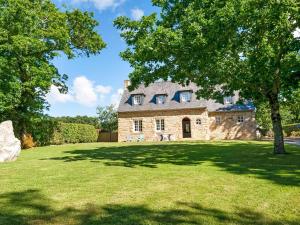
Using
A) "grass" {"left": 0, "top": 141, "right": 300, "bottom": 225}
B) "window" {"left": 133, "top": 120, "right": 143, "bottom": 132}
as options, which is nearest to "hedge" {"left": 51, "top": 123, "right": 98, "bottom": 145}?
"window" {"left": 133, "top": 120, "right": 143, "bottom": 132}

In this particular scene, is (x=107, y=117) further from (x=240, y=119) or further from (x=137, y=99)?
(x=240, y=119)

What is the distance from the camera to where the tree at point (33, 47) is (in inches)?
1174

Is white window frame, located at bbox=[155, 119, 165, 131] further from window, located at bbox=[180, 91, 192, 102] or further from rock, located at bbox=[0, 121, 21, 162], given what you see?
rock, located at bbox=[0, 121, 21, 162]

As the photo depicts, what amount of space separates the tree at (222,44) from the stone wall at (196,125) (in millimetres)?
A: 25487

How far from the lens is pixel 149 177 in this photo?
433 inches

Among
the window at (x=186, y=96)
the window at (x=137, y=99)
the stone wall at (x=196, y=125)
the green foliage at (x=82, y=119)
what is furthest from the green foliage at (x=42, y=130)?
the green foliage at (x=82, y=119)

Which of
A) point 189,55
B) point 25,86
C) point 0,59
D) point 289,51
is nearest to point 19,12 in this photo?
point 0,59

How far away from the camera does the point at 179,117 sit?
45719 mm

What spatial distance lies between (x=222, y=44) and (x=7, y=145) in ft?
39.7

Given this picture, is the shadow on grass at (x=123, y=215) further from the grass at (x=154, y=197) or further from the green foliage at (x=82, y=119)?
the green foliage at (x=82, y=119)

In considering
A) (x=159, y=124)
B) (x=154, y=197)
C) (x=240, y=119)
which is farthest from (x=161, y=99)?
(x=154, y=197)

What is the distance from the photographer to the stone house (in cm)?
4466

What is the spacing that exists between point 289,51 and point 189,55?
5.36m

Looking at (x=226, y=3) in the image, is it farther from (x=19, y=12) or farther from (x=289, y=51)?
(x=19, y=12)
